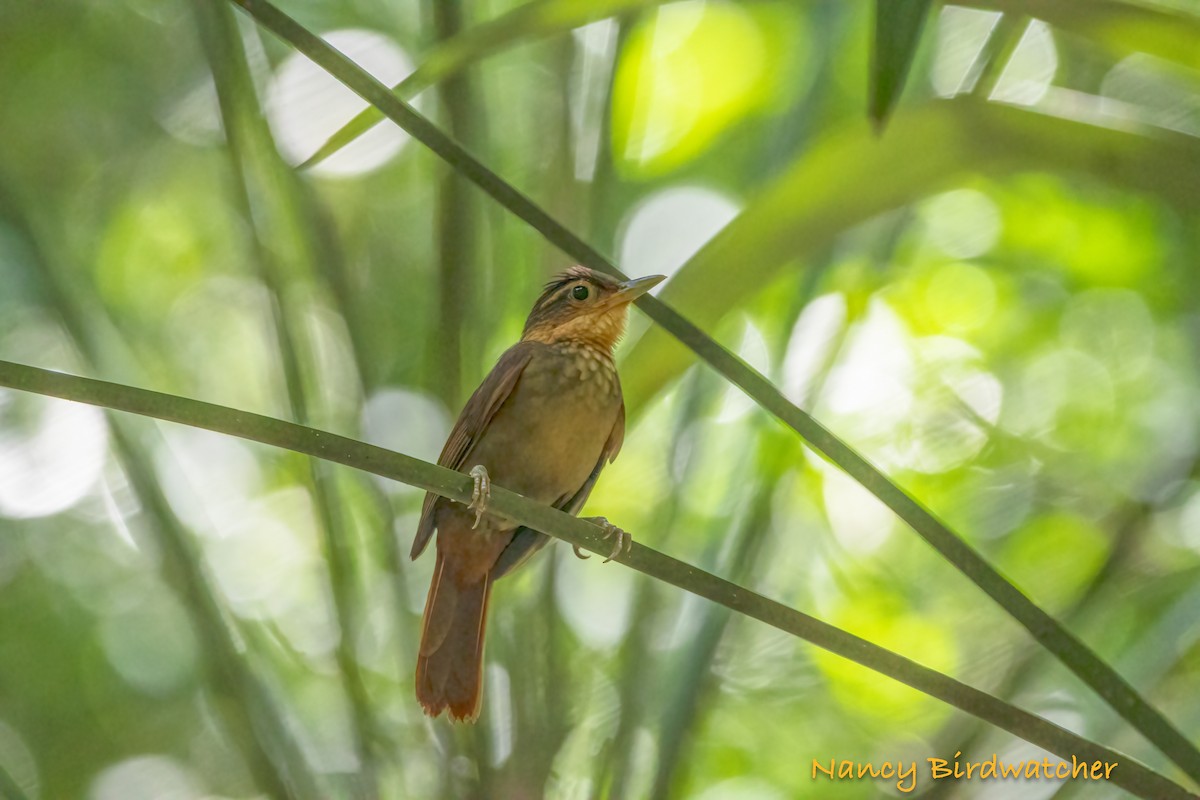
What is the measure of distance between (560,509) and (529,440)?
211 millimetres

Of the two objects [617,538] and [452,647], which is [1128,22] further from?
[452,647]

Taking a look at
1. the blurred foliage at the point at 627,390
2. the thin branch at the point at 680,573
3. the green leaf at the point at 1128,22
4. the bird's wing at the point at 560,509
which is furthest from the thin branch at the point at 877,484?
the bird's wing at the point at 560,509

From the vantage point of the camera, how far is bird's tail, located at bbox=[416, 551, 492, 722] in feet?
8.18

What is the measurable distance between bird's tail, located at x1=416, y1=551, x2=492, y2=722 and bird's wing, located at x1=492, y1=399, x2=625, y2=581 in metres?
0.07

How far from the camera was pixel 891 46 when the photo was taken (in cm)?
126

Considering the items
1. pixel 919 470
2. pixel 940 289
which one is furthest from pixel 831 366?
pixel 940 289

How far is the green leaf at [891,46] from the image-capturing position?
1.24 m

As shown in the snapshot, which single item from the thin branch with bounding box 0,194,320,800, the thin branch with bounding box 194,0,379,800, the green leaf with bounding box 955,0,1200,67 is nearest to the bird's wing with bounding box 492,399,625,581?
the thin branch with bounding box 194,0,379,800

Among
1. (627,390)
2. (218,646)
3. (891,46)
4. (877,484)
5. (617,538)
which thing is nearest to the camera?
(891,46)

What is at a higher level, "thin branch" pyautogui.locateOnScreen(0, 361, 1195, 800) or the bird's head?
the bird's head

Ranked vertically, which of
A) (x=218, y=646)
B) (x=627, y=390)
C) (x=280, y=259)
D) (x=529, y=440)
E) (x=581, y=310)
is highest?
(x=280, y=259)

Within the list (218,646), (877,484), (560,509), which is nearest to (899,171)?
(877,484)

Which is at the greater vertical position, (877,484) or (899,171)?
(899,171)

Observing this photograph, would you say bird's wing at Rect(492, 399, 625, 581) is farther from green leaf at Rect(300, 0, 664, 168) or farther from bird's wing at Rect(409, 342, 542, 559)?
green leaf at Rect(300, 0, 664, 168)
